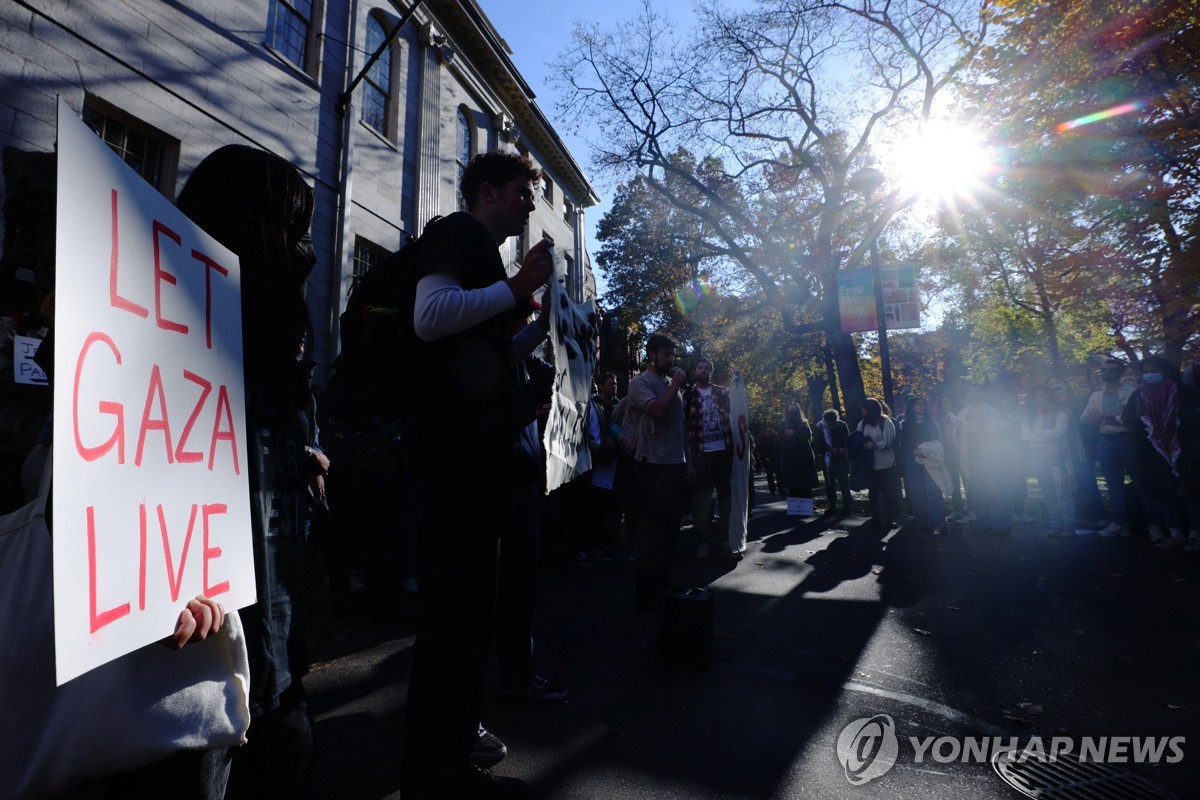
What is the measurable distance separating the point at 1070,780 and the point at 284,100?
11.2 m

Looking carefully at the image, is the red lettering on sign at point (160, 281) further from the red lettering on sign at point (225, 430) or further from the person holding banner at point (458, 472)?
the person holding banner at point (458, 472)

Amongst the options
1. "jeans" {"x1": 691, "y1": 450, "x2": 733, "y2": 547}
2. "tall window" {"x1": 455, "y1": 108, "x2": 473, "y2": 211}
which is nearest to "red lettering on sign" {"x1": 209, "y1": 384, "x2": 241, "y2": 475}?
"jeans" {"x1": 691, "y1": 450, "x2": 733, "y2": 547}

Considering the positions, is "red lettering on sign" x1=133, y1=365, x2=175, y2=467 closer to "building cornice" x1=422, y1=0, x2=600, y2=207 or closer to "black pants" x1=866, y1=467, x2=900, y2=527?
"black pants" x1=866, y1=467, x2=900, y2=527

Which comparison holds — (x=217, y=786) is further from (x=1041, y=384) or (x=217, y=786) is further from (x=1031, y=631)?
(x=1041, y=384)

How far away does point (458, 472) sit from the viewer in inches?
75.2

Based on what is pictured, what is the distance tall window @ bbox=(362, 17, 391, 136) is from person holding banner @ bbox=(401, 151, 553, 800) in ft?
37.0

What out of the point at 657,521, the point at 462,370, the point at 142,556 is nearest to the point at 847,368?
the point at 657,521

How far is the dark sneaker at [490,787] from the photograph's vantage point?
2.04 m

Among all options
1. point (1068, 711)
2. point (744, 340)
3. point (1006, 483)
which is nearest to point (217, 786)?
point (1068, 711)

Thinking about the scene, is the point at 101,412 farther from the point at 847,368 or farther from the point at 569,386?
the point at 847,368

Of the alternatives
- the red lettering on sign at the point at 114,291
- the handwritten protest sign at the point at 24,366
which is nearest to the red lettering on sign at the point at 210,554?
the red lettering on sign at the point at 114,291

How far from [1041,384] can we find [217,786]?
435 inches

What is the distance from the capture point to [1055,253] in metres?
13.6

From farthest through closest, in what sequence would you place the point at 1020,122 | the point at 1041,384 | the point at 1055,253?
the point at 1055,253
the point at 1020,122
the point at 1041,384
